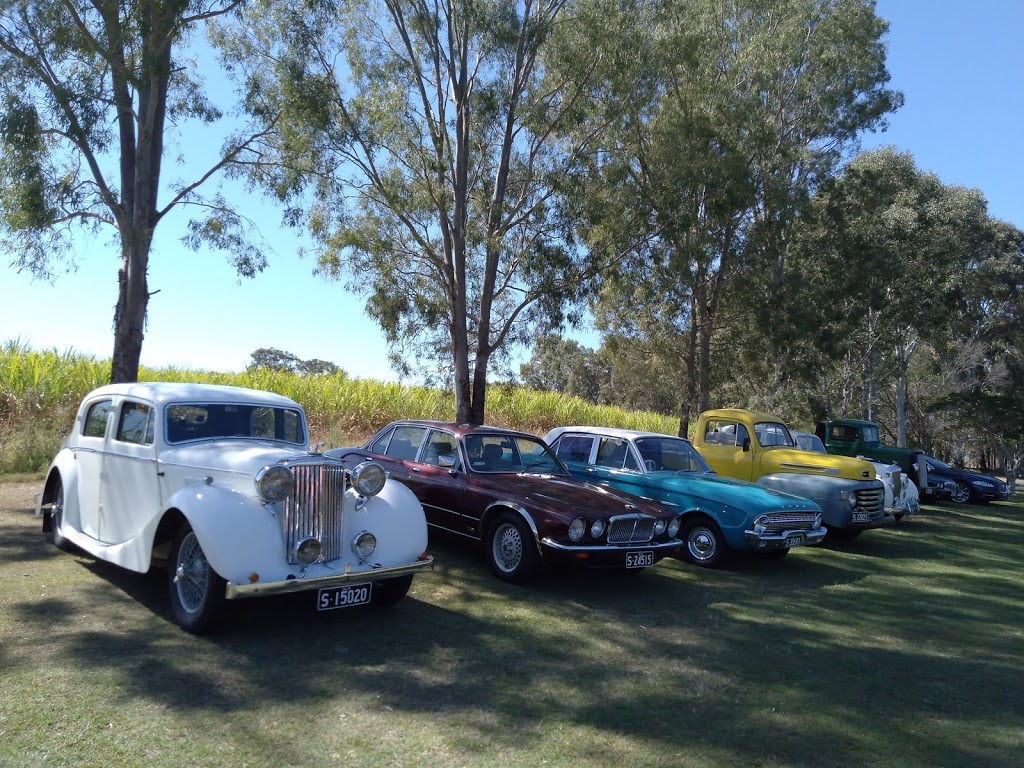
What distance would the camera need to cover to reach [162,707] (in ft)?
14.3

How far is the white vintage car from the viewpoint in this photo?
211 inches

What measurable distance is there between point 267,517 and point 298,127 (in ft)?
26.8

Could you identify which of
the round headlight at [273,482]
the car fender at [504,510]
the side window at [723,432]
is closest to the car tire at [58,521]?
the round headlight at [273,482]

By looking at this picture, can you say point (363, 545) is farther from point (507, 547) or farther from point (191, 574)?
point (507, 547)

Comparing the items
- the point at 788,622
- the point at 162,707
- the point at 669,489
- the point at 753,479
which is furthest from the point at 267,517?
the point at 753,479

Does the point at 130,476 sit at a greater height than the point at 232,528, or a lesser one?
greater

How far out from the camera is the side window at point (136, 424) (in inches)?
254

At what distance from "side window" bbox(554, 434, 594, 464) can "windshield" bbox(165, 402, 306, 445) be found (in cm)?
461

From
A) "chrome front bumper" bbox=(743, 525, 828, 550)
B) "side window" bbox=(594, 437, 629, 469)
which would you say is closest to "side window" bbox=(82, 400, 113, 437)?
"side window" bbox=(594, 437, 629, 469)

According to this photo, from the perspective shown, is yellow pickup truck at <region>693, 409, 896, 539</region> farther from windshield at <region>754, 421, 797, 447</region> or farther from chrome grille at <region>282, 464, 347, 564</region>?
chrome grille at <region>282, 464, 347, 564</region>

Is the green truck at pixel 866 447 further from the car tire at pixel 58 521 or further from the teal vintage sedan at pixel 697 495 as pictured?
the car tire at pixel 58 521

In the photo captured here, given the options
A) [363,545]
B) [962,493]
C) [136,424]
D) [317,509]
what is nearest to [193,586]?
[317,509]

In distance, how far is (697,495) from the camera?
9.47 metres

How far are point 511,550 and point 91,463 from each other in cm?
398
